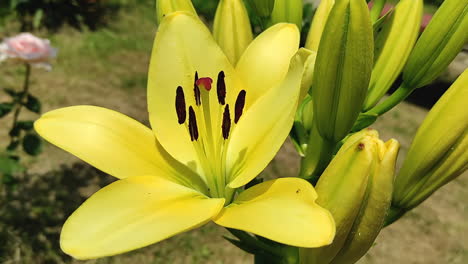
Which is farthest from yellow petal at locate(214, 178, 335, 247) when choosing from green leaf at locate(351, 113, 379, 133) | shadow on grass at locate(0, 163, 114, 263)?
shadow on grass at locate(0, 163, 114, 263)

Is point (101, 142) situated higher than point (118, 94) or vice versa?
point (101, 142)

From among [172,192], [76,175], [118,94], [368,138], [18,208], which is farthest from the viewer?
[118,94]

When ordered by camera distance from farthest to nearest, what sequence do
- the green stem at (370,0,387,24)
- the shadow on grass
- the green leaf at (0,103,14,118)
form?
the shadow on grass, the green leaf at (0,103,14,118), the green stem at (370,0,387,24)

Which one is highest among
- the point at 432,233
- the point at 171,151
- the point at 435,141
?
Result: the point at 435,141

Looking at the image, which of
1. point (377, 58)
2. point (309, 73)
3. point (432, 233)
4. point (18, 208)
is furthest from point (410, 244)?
point (309, 73)

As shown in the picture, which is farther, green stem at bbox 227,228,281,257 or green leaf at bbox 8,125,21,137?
green leaf at bbox 8,125,21,137

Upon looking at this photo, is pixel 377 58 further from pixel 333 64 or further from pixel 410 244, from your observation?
pixel 410 244

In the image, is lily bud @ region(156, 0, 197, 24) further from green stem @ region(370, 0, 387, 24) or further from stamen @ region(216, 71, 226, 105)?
green stem @ region(370, 0, 387, 24)
